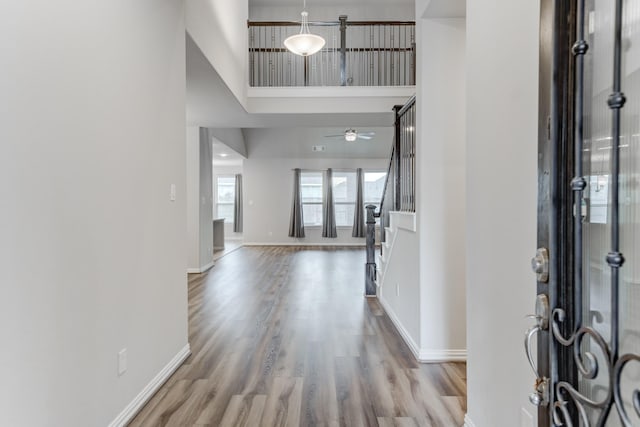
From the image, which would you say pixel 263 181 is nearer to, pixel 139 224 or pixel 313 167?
pixel 313 167

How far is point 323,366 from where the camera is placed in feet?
8.50

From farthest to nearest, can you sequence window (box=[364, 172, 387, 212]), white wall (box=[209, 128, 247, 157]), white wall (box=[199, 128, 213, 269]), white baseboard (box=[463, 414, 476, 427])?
window (box=[364, 172, 387, 212])
white wall (box=[209, 128, 247, 157])
white wall (box=[199, 128, 213, 269])
white baseboard (box=[463, 414, 476, 427])

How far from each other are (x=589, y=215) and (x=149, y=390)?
2358 millimetres

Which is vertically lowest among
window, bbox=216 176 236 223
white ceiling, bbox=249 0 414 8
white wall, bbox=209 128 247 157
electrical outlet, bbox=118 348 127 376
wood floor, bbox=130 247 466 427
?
wood floor, bbox=130 247 466 427

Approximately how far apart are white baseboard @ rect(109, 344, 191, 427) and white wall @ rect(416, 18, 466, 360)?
1.79 meters

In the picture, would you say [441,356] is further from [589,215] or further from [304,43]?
[304,43]

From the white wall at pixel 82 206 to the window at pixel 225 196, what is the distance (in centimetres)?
1108

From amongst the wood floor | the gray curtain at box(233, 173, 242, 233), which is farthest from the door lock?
the gray curtain at box(233, 173, 242, 233)

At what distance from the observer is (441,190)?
107 inches

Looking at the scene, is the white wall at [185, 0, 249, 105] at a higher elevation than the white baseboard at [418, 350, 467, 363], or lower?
higher

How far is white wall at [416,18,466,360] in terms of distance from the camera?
266 centimetres

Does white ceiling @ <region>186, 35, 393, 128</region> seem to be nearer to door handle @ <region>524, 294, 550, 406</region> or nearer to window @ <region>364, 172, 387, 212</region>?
door handle @ <region>524, 294, 550, 406</region>

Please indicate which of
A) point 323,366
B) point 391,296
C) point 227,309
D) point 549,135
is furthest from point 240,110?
point 549,135

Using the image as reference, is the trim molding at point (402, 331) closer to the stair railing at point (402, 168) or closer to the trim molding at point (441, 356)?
the trim molding at point (441, 356)
